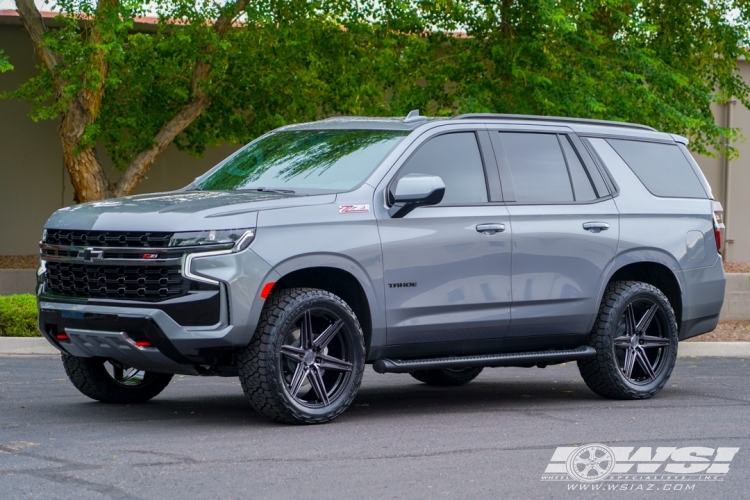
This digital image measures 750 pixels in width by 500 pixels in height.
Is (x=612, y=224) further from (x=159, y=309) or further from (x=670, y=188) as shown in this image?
(x=159, y=309)

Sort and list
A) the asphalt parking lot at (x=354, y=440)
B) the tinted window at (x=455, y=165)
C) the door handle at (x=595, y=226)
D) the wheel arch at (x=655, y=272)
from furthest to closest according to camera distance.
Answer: the wheel arch at (x=655, y=272) < the door handle at (x=595, y=226) < the tinted window at (x=455, y=165) < the asphalt parking lot at (x=354, y=440)

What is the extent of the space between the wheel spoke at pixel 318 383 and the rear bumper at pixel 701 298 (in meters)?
3.58

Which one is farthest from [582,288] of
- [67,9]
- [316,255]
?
[67,9]

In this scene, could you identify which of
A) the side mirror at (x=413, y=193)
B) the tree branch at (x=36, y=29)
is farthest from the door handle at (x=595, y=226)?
the tree branch at (x=36, y=29)

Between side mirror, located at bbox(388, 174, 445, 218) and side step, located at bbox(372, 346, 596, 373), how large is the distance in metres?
0.98

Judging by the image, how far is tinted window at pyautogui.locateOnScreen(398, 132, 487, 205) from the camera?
8.12 m

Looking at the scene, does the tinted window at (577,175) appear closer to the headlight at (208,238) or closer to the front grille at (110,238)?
the headlight at (208,238)

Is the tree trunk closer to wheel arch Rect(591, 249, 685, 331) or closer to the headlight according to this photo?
wheel arch Rect(591, 249, 685, 331)

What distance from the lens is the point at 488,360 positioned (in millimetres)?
8352

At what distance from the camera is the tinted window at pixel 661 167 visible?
9.56m

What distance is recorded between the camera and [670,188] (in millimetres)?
9727

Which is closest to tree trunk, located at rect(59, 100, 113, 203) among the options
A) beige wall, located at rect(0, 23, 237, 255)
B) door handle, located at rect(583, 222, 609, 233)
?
beige wall, located at rect(0, 23, 237, 255)

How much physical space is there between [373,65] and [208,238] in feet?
32.7

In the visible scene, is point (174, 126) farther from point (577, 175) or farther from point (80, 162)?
point (577, 175)
